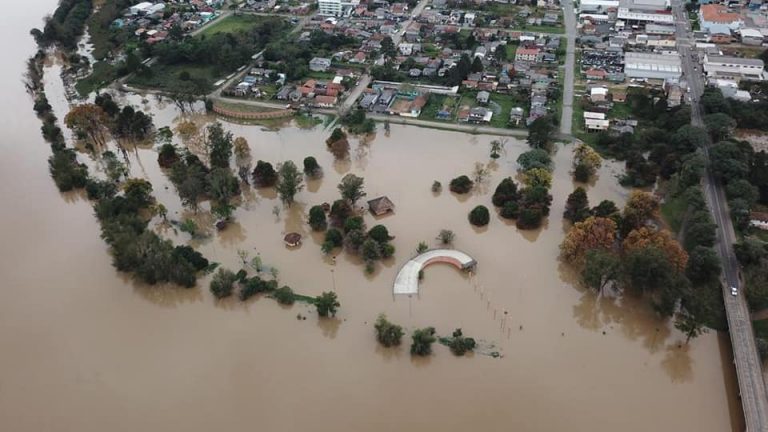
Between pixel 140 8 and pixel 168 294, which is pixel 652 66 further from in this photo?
pixel 140 8

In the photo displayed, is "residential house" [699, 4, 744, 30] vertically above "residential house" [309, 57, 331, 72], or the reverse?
"residential house" [699, 4, 744, 30]

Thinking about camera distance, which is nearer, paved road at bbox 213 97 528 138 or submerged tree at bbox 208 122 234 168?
submerged tree at bbox 208 122 234 168

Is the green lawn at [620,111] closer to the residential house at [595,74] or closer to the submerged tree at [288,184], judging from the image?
the residential house at [595,74]

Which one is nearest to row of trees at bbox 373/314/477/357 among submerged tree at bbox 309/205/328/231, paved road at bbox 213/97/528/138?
submerged tree at bbox 309/205/328/231

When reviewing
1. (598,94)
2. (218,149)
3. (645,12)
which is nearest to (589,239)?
(598,94)

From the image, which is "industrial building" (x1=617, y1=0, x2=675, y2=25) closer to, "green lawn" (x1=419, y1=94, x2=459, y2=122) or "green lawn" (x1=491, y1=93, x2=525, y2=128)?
"green lawn" (x1=491, y1=93, x2=525, y2=128)

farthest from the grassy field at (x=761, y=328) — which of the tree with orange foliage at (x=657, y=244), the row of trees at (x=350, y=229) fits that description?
the row of trees at (x=350, y=229)
